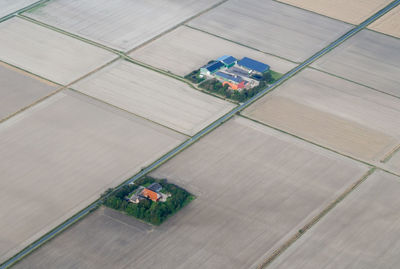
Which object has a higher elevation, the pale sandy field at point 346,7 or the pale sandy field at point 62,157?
the pale sandy field at point 346,7

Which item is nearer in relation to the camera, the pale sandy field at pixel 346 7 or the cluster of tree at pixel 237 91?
the cluster of tree at pixel 237 91

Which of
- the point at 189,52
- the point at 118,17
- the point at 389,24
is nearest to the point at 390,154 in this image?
the point at 189,52

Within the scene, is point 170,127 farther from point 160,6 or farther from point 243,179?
point 160,6

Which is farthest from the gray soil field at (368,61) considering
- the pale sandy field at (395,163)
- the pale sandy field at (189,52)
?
the pale sandy field at (395,163)

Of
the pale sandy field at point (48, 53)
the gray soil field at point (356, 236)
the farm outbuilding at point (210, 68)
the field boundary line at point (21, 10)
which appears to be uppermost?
the field boundary line at point (21, 10)

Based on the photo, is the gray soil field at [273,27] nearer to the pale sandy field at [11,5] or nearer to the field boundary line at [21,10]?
the field boundary line at [21,10]

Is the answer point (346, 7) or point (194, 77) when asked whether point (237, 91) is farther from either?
point (346, 7)

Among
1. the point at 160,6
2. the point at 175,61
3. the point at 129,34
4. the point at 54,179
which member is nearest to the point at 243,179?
the point at 54,179
